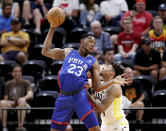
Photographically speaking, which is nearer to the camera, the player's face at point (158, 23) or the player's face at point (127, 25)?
the player's face at point (158, 23)

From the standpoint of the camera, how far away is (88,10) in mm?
12164

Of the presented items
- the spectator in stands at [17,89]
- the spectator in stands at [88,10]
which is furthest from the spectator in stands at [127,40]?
the spectator in stands at [17,89]

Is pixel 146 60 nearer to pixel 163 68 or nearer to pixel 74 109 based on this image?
pixel 163 68

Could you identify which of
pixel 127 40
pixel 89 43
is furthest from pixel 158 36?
pixel 89 43

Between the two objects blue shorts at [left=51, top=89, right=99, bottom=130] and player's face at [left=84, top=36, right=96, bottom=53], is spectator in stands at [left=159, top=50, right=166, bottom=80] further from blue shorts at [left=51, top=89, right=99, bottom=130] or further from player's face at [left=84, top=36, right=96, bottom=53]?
blue shorts at [left=51, top=89, right=99, bottom=130]

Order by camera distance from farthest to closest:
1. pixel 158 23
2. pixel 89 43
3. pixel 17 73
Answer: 1. pixel 158 23
2. pixel 17 73
3. pixel 89 43

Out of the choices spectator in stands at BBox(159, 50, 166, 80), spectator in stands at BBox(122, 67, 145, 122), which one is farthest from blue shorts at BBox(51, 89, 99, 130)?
spectator in stands at BBox(159, 50, 166, 80)

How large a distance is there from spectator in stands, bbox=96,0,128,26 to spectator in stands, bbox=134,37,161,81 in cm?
217

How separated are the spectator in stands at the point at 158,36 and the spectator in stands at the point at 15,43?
312cm

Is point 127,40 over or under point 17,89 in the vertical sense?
over

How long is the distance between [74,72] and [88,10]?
6.41m

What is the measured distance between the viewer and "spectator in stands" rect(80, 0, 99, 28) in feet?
39.1

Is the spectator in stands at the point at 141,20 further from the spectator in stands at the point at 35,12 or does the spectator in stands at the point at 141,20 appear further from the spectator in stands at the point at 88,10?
the spectator in stands at the point at 35,12

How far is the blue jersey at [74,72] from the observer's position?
5945mm
